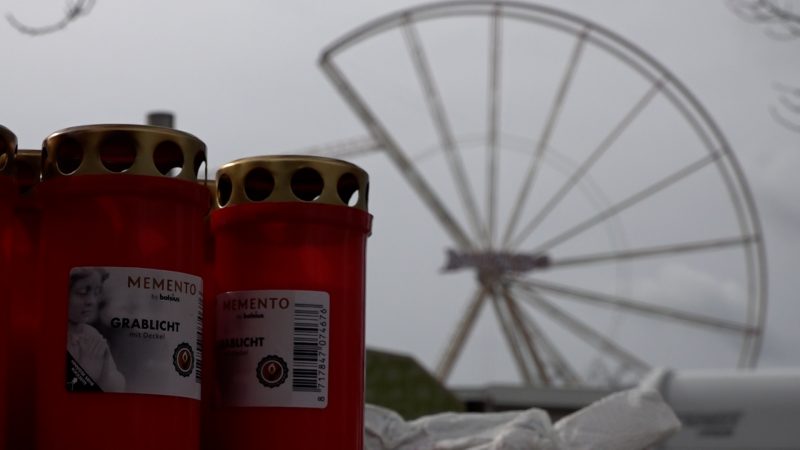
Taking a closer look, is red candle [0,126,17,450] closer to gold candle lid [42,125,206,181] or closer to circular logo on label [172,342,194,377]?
gold candle lid [42,125,206,181]

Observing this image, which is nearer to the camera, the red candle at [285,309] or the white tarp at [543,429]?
the red candle at [285,309]

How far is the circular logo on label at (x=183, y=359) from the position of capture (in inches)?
64.2

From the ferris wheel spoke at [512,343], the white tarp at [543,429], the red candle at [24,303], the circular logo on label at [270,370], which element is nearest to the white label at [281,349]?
the circular logo on label at [270,370]

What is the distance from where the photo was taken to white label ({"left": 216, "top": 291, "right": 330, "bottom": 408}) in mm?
1734

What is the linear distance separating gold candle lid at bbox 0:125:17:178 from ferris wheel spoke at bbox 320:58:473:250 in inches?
950

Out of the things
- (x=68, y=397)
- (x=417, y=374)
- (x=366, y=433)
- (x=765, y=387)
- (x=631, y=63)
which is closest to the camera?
(x=68, y=397)

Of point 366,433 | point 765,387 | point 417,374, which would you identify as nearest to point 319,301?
point 366,433

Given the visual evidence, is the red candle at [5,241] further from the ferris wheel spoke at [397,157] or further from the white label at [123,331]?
the ferris wheel spoke at [397,157]

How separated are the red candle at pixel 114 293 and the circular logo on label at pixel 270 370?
11 cm

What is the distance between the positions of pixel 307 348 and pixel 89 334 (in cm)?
26

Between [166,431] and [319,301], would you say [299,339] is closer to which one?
[319,301]

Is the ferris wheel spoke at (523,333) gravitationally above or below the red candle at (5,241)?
above

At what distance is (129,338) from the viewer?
160 cm

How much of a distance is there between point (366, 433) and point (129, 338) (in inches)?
32.3
